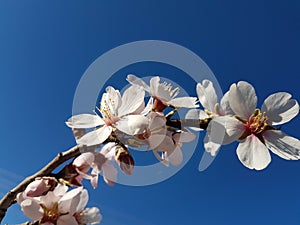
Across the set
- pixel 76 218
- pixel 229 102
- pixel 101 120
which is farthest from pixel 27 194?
pixel 229 102

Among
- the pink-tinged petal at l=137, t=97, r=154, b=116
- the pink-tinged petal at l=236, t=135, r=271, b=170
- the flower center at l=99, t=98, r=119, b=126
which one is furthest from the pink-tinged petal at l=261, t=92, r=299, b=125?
the flower center at l=99, t=98, r=119, b=126

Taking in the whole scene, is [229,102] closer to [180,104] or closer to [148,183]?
[180,104]

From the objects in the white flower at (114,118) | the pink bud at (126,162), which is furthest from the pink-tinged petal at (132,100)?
the pink bud at (126,162)

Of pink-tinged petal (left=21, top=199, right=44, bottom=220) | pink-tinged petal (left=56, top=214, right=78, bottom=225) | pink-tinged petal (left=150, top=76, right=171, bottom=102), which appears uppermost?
pink-tinged petal (left=150, top=76, right=171, bottom=102)

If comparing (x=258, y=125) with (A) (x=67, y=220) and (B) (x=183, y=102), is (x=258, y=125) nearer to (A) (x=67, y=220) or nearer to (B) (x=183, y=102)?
(B) (x=183, y=102)

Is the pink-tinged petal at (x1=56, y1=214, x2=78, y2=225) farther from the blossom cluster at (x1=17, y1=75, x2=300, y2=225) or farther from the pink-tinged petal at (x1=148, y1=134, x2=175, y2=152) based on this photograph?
the pink-tinged petal at (x1=148, y1=134, x2=175, y2=152)

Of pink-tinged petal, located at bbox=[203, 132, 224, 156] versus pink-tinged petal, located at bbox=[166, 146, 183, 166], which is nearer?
pink-tinged petal, located at bbox=[203, 132, 224, 156]

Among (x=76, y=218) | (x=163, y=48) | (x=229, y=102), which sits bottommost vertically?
(x=76, y=218)
